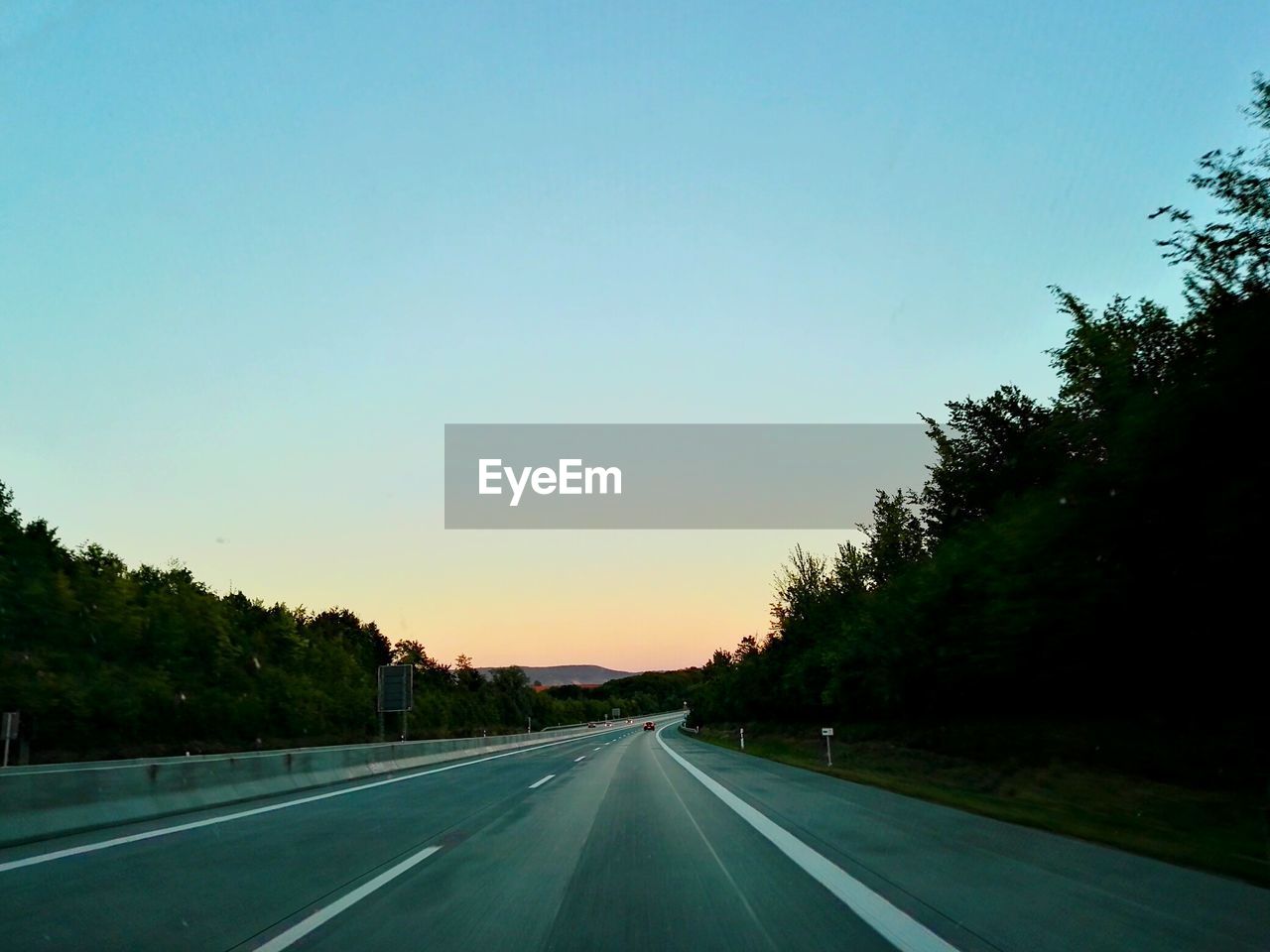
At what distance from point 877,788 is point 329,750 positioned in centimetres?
Answer: 1292

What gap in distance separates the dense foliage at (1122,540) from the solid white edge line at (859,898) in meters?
10.7

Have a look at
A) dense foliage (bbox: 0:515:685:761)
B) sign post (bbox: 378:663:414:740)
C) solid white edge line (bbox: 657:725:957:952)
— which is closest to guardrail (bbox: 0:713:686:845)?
solid white edge line (bbox: 657:725:957:952)

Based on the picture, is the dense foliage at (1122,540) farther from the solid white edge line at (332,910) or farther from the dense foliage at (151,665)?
the dense foliage at (151,665)

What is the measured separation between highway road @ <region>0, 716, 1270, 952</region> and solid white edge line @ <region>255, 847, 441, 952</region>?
0.09 feet

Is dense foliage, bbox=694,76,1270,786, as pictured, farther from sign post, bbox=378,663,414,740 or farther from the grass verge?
sign post, bbox=378,663,414,740

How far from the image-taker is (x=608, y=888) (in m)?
8.30

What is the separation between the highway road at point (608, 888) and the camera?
6.37 metres

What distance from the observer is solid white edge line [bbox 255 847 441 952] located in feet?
20.2

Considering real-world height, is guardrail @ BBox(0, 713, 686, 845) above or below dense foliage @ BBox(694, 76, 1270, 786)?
below

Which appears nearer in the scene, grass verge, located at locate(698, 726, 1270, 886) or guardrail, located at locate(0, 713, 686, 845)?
grass verge, located at locate(698, 726, 1270, 886)

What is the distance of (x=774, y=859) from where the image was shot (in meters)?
9.75

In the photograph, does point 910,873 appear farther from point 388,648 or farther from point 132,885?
point 388,648

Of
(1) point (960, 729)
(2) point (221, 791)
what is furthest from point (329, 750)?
(1) point (960, 729)

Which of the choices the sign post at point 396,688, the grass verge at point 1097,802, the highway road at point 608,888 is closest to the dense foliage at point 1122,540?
the grass verge at point 1097,802
